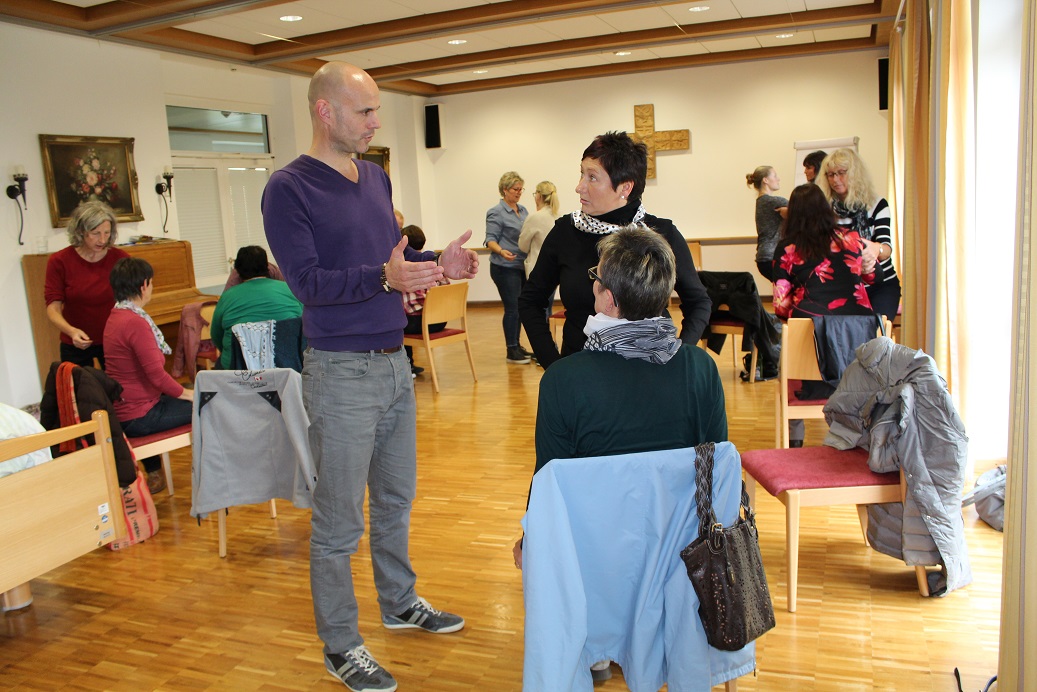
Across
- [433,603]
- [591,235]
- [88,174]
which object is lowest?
[433,603]

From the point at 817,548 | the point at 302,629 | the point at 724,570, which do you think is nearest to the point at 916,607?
the point at 817,548

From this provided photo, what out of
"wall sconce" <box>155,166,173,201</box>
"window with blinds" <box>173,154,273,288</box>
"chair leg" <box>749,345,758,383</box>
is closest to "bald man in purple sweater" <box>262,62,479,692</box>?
"chair leg" <box>749,345,758,383</box>

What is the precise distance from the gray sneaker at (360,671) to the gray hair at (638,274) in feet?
4.52

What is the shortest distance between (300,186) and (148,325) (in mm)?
2126

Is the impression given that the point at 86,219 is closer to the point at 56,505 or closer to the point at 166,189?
the point at 56,505

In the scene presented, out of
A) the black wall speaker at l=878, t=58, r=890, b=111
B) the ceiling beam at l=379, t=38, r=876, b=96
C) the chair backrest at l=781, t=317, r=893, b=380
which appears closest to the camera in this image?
the chair backrest at l=781, t=317, r=893, b=380

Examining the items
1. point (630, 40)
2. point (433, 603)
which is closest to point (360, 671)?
point (433, 603)

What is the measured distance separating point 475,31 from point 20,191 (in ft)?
13.0

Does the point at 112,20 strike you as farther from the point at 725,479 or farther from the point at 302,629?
the point at 725,479

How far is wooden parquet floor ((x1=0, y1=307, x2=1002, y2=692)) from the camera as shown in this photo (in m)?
2.63

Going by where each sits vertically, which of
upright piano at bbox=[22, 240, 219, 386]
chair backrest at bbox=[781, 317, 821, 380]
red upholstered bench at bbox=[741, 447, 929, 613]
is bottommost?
red upholstered bench at bbox=[741, 447, 929, 613]

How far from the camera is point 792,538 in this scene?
290 cm

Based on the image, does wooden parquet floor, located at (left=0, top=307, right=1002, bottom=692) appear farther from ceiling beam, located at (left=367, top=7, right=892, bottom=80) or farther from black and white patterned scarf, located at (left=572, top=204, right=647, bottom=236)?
ceiling beam, located at (left=367, top=7, right=892, bottom=80)

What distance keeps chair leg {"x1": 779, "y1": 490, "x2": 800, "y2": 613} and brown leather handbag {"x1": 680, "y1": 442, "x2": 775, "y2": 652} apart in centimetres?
111
